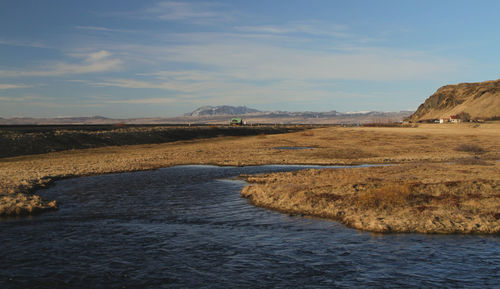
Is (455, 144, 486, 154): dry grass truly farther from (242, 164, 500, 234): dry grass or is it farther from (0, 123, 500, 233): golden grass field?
(242, 164, 500, 234): dry grass

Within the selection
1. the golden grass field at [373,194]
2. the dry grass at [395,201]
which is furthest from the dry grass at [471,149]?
the dry grass at [395,201]

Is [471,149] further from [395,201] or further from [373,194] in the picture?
[395,201]

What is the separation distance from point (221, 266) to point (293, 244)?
373 cm

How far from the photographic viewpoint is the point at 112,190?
2947 centimetres

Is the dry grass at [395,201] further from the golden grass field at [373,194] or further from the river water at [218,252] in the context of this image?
the river water at [218,252]

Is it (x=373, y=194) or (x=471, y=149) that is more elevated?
(x=471, y=149)

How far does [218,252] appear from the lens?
1614 centimetres

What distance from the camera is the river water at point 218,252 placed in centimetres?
1331

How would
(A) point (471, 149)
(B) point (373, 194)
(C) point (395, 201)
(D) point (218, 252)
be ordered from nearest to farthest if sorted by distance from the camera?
(D) point (218, 252) < (C) point (395, 201) < (B) point (373, 194) < (A) point (471, 149)

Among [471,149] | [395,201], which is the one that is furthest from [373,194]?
[471,149]

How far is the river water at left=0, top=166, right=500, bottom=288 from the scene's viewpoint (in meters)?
13.3

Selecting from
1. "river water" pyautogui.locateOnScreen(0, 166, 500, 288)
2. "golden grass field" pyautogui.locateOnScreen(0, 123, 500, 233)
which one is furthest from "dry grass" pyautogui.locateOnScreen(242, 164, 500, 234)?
"river water" pyautogui.locateOnScreen(0, 166, 500, 288)

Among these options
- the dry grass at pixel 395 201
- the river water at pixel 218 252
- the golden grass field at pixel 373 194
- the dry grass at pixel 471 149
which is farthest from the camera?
the dry grass at pixel 471 149

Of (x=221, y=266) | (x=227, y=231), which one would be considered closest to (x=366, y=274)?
(x=221, y=266)
